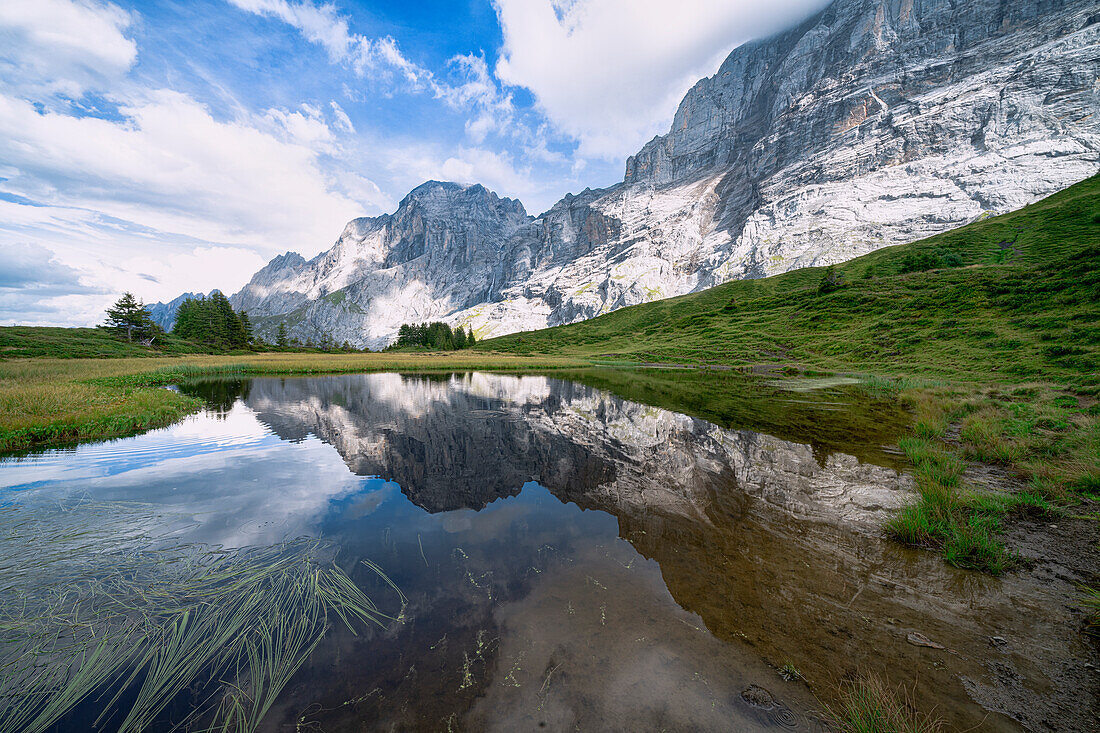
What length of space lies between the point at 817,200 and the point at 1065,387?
607 feet

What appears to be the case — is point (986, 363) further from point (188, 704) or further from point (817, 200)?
point (817, 200)

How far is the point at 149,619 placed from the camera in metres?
5.23

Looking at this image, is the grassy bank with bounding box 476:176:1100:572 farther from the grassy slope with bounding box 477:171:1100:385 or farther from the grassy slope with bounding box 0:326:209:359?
the grassy slope with bounding box 0:326:209:359

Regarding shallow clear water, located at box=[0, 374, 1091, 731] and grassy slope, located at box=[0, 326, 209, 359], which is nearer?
shallow clear water, located at box=[0, 374, 1091, 731]

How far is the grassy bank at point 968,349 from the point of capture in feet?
27.7

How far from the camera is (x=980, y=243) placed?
262 feet

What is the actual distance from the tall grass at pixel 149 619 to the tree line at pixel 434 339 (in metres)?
128

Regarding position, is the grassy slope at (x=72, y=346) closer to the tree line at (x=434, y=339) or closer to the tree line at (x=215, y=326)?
the tree line at (x=215, y=326)

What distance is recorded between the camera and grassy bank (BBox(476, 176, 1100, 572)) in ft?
27.7

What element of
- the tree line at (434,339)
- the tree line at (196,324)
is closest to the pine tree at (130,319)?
the tree line at (196,324)

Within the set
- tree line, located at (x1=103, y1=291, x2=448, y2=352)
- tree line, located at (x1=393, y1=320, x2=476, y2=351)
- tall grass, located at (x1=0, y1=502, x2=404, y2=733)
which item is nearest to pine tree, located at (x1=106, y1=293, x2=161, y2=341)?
tree line, located at (x1=103, y1=291, x2=448, y2=352)

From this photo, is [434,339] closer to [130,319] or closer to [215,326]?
[215,326]

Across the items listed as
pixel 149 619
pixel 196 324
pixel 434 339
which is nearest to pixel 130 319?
pixel 196 324

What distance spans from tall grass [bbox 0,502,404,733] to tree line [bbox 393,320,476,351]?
127541 mm
